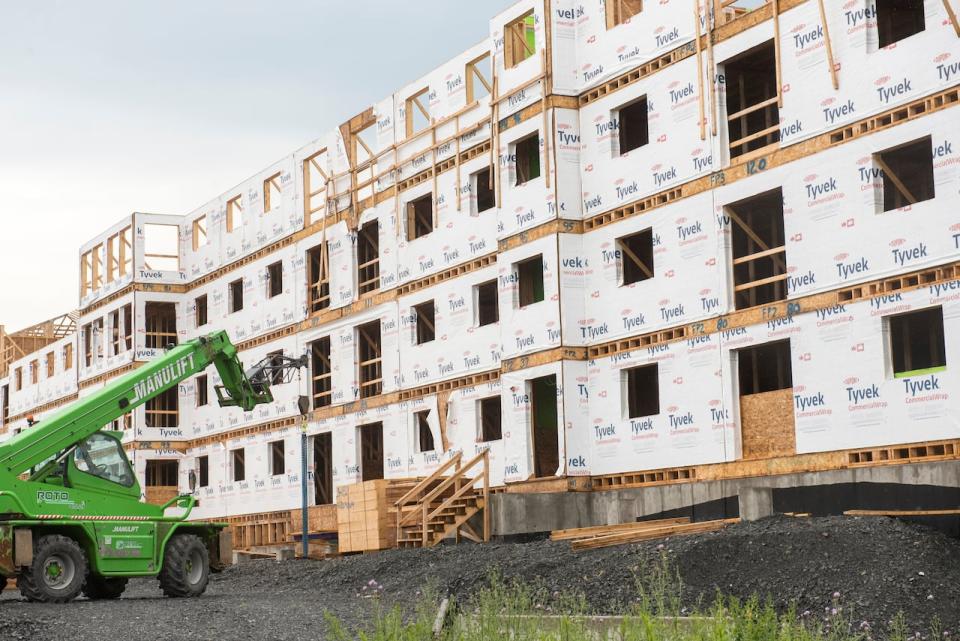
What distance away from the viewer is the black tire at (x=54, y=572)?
19.9 meters

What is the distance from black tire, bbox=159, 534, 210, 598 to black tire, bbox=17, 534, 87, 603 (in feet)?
5.80

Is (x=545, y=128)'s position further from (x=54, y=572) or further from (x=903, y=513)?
(x=54, y=572)

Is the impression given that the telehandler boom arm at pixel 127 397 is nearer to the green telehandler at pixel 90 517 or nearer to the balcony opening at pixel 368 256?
the green telehandler at pixel 90 517

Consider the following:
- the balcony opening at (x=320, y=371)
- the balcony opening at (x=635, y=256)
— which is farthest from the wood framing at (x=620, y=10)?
the balcony opening at (x=320, y=371)

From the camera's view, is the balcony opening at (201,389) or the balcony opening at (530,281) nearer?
the balcony opening at (530,281)

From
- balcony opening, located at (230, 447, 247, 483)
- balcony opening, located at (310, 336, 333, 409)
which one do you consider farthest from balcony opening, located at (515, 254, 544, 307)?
balcony opening, located at (230, 447, 247, 483)

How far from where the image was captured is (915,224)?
20516 mm

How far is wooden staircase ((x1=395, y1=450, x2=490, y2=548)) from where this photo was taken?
1088 inches

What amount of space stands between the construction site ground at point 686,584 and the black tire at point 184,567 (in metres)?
0.44

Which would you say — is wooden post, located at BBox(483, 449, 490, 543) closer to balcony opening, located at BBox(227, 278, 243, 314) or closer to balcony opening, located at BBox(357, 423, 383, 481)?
balcony opening, located at BBox(357, 423, 383, 481)

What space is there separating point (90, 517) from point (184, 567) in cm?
198

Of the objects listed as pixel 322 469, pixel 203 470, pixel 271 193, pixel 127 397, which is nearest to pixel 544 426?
pixel 127 397

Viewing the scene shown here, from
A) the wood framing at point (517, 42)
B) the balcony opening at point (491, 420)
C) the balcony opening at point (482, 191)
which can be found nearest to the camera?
the wood framing at point (517, 42)

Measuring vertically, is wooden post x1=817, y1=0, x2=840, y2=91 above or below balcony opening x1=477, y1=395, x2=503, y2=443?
above
